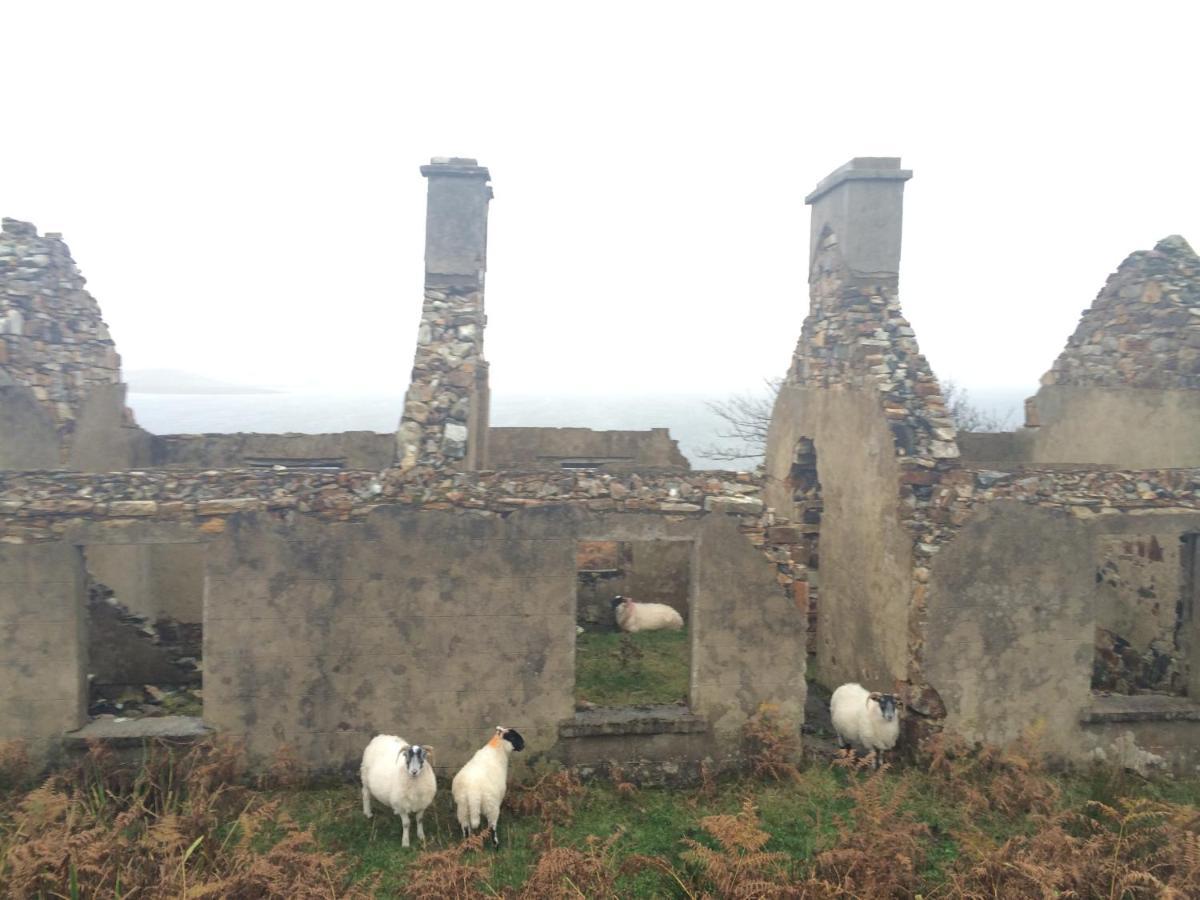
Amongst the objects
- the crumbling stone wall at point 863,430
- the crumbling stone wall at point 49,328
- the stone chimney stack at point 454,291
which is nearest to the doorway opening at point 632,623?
the crumbling stone wall at point 863,430

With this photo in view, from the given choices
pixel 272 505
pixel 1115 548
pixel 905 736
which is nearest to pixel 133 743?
pixel 272 505

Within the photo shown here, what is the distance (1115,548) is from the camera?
11336mm

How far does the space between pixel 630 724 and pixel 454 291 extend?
567 centimetres

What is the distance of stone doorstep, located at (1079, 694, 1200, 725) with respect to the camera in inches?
357

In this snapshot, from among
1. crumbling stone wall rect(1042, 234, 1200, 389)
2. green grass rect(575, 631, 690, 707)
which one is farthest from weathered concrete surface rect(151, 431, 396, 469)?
crumbling stone wall rect(1042, 234, 1200, 389)

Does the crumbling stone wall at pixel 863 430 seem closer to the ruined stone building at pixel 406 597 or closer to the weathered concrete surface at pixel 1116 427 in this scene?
the ruined stone building at pixel 406 597

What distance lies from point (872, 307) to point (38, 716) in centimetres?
1030

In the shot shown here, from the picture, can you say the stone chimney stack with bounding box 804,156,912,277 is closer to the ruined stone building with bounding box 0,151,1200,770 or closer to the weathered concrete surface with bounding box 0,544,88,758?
the ruined stone building with bounding box 0,151,1200,770

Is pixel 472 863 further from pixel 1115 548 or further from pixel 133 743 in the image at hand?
pixel 1115 548

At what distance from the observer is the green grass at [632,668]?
1073cm

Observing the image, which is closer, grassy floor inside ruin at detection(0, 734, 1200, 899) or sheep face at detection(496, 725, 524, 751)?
grassy floor inside ruin at detection(0, 734, 1200, 899)

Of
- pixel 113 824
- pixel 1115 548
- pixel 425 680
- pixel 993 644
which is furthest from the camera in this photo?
pixel 1115 548

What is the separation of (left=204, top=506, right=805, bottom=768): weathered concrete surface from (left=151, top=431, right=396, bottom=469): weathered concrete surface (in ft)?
15.4

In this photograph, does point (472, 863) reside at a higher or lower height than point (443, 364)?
lower
